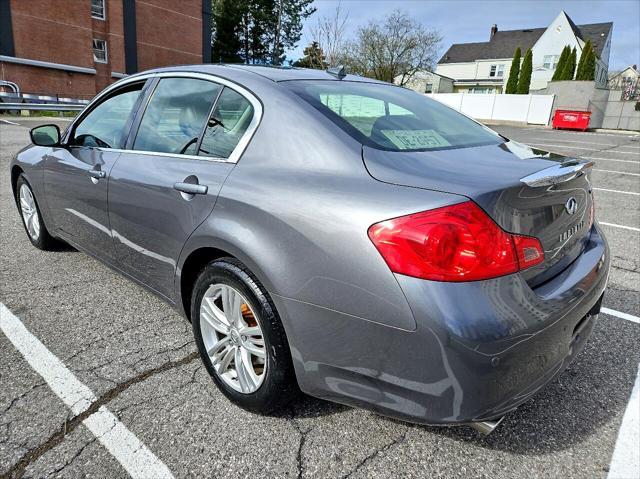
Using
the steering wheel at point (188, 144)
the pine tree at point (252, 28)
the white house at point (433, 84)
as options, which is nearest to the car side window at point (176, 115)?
the steering wheel at point (188, 144)

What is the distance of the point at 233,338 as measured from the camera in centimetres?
217

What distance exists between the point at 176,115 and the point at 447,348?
1959mm

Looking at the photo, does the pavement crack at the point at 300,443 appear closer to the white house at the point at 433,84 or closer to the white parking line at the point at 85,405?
the white parking line at the point at 85,405

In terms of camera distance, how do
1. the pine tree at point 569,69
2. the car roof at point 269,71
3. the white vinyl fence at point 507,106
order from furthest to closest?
the pine tree at point 569,69 → the white vinyl fence at point 507,106 → the car roof at point 269,71

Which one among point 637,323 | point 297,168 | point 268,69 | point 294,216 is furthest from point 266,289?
point 637,323

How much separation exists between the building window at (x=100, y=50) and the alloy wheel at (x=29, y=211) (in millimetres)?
32824

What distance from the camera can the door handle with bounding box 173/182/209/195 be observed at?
214 centimetres

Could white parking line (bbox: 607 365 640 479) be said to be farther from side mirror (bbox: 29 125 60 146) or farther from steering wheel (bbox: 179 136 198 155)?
side mirror (bbox: 29 125 60 146)

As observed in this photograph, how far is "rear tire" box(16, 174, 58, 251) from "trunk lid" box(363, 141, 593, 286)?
3424 millimetres

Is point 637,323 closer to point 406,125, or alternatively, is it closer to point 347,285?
point 406,125

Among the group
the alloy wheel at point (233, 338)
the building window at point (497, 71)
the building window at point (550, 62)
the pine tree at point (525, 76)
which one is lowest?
the alloy wheel at point (233, 338)

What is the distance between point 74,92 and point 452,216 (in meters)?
34.8

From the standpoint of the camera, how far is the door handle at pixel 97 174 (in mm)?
2846

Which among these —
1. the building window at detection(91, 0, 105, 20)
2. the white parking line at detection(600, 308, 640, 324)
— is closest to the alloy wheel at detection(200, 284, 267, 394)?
the white parking line at detection(600, 308, 640, 324)
